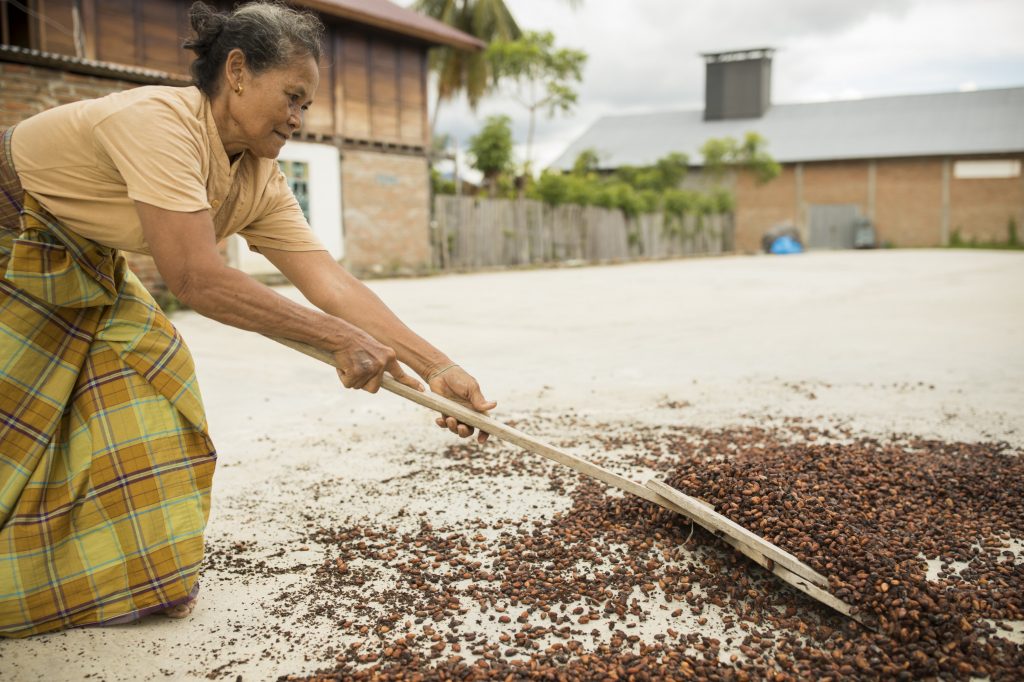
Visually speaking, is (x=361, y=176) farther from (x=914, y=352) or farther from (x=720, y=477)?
(x=720, y=477)

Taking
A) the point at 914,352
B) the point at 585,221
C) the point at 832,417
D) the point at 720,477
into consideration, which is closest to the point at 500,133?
the point at 585,221

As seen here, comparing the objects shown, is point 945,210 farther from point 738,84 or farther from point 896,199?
point 738,84

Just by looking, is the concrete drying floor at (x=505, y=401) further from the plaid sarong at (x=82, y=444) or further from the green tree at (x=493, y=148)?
the green tree at (x=493, y=148)

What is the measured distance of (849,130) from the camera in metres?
32.6

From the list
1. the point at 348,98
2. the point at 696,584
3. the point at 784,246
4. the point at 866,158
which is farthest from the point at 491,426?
the point at 866,158

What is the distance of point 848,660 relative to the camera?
180 centimetres

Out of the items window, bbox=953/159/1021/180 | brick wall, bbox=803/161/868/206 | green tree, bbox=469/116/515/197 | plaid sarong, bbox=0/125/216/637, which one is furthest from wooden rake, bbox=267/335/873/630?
window, bbox=953/159/1021/180

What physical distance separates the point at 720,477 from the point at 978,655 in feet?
2.82

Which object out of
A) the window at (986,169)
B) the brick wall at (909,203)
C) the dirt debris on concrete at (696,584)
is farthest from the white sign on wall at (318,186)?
the window at (986,169)

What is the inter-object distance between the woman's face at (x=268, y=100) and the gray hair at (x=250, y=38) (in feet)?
0.08

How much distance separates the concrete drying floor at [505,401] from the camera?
1978 millimetres

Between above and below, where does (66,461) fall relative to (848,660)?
above

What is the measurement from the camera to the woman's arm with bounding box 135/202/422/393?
1.80m

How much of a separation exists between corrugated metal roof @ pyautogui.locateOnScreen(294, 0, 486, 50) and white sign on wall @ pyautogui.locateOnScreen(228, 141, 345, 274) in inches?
86.7
